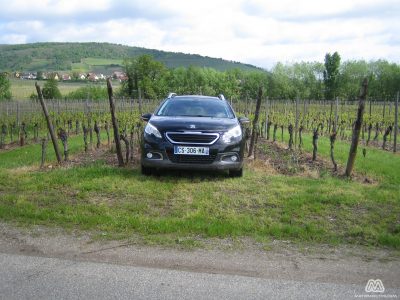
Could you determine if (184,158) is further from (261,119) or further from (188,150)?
(261,119)

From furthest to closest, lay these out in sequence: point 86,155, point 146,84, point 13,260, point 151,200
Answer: point 146,84 < point 86,155 < point 151,200 < point 13,260

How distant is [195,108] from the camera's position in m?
9.30

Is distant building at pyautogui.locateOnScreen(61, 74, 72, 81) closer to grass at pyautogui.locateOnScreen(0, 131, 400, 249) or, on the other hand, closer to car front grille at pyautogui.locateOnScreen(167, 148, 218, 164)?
grass at pyautogui.locateOnScreen(0, 131, 400, 249)

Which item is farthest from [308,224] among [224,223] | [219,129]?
[219,129]

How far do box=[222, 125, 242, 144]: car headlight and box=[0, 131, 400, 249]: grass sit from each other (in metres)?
0.75

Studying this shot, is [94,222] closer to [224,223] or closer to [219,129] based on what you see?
[224,223]

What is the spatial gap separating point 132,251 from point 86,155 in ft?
24.0

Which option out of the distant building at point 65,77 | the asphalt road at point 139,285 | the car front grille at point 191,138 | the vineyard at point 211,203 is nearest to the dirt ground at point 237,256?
the asphalt road at point 139,285

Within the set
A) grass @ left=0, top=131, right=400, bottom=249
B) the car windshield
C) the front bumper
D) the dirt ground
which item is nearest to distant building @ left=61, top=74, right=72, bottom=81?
the car windshield

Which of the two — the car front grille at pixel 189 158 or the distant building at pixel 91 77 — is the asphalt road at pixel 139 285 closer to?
the car front grille at pixel 189 158

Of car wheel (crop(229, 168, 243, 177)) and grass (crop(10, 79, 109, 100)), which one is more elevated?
grass (crop(10, 79, 109, 100))

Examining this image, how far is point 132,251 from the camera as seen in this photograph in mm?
4922

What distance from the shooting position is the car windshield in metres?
9.09

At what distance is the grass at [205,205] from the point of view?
18.4 feet
